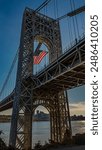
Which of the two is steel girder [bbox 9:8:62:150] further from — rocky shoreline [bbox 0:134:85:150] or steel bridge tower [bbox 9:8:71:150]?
rocky shoreline [bbox 0:134:85:150]

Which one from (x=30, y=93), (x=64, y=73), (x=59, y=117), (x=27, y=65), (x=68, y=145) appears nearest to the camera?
(x=68, y=145)

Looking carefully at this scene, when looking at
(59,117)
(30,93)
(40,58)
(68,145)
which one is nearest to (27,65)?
(40,58)

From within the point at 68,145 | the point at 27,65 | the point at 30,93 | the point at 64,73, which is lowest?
the point at 68,145

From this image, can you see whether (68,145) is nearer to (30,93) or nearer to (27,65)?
(30,93)

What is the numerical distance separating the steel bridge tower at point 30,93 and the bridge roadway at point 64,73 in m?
0.83

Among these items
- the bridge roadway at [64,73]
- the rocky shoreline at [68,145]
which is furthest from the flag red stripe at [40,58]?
the rocky shoreline at [68,145]

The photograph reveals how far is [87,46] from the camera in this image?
16.8 ft

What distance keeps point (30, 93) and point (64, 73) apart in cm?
721

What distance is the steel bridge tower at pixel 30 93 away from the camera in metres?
23.5

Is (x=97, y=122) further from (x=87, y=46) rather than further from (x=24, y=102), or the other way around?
(x=24, y=102)

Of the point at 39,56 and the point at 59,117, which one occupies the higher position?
the point at 39,56

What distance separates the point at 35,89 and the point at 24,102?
207 cm

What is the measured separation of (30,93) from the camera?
2473 centimetres

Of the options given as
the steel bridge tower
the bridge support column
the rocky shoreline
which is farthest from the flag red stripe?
the rocky shoreline
